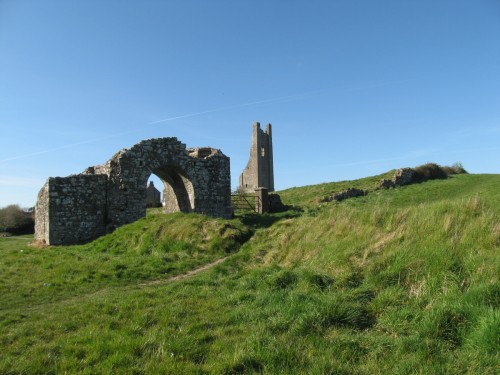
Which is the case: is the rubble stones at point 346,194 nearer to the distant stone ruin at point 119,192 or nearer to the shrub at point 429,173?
the shrub at point 429,173

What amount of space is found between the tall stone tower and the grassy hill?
145 feet

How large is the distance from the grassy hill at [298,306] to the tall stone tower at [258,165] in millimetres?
44286

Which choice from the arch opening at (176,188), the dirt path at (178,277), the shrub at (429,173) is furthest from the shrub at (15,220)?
the shrub at (429,173)

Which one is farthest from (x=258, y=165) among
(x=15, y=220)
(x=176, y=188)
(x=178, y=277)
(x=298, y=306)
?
(x=298, y=306)

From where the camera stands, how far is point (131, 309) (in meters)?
6.37

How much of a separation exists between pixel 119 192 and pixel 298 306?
1403cm

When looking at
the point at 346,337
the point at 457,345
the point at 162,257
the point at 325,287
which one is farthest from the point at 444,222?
the point at 162,257

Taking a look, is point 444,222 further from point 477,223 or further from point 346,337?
point 346,337

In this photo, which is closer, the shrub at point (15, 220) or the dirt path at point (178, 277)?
the dirt path at point (178, 277)

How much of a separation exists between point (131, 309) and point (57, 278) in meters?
4.00

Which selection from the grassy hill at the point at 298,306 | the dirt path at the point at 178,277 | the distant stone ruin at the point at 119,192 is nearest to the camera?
the grassy hill at the point at 298,306

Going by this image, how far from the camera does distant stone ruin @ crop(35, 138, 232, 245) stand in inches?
661

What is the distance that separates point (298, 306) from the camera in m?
5.70

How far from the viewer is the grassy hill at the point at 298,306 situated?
432cm
